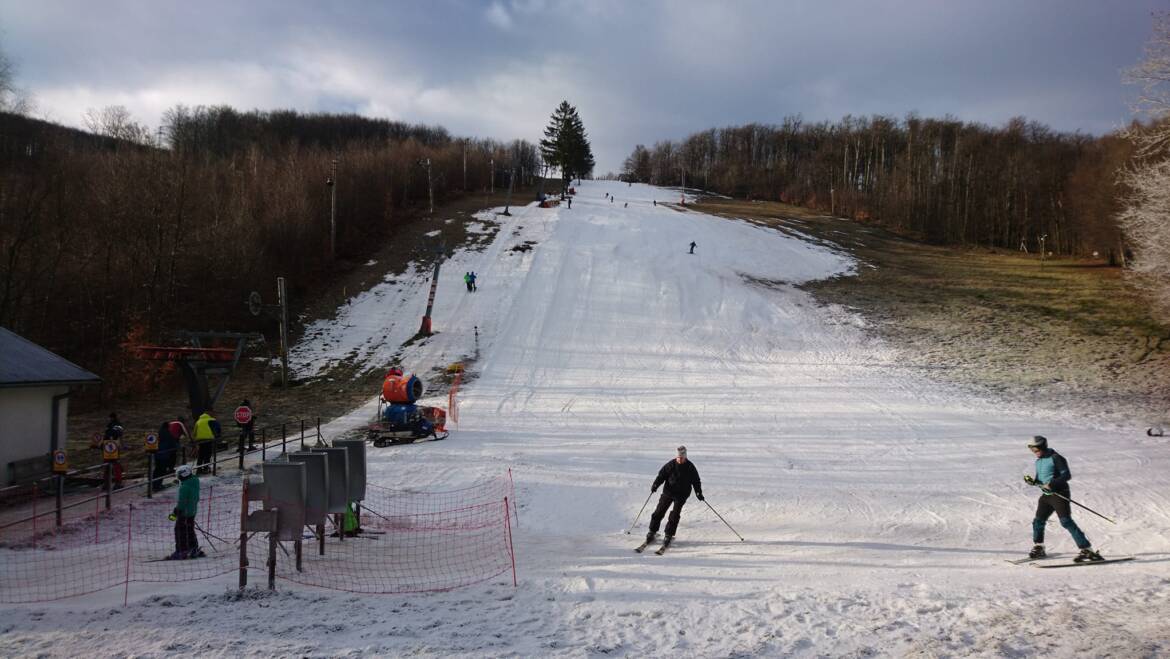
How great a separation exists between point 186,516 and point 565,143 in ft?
276

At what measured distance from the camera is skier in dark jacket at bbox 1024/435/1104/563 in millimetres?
8734

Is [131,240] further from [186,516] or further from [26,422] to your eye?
[186,516]

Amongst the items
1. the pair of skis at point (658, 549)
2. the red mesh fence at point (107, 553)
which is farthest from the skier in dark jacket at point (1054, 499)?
the red mesh fence at point (107, 553)

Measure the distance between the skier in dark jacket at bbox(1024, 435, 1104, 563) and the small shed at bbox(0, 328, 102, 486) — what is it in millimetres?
18809

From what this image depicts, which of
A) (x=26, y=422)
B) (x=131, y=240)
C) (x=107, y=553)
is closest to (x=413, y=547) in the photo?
(x=107, y=553)

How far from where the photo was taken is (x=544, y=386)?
85.1 ft

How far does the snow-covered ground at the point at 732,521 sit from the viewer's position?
20.5ft

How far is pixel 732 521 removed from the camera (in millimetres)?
11383

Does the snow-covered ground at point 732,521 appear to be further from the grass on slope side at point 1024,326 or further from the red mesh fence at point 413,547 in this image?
the grass on slope side at point 1024,326

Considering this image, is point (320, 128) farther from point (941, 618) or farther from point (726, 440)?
point (941, 618)

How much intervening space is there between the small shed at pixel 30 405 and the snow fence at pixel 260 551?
3334 millimetres

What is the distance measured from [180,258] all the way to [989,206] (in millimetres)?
75930

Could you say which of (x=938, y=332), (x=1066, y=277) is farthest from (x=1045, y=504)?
(x=1066, y=277)

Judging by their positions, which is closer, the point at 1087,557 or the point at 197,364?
the point at 1087,557
